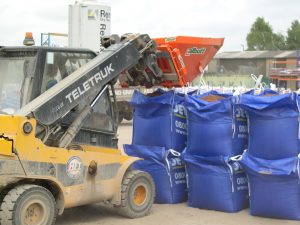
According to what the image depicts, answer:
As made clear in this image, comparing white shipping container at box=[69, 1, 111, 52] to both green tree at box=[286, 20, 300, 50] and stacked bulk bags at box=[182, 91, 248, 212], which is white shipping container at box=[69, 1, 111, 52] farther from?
green tree at box=[286, 20, 300, 50]

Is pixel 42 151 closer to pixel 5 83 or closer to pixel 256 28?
pixel 5 83

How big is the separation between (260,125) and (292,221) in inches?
45.3

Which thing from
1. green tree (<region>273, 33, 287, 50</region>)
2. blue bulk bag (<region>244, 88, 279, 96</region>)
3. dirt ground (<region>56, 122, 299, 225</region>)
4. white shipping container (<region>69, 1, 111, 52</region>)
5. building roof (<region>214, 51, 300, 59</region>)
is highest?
green tree (<region>273, 33, 287, 50</region>)

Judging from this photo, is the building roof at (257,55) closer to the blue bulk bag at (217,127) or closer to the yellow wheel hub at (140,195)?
the blue bulk bag at (217,127)

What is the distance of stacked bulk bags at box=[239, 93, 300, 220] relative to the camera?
19.5 ft

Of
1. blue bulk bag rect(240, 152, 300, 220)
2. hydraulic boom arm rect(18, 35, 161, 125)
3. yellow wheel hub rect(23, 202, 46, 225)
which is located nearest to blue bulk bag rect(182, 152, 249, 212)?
blue bulk bag rect(240, 152, 300, 220)

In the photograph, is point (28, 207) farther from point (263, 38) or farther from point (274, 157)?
point (263, 38)

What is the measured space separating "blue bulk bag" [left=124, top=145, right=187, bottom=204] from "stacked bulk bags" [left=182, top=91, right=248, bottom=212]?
0.24 metres

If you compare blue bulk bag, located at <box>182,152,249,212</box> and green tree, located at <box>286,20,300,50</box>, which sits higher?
green tree, located at <box>286,20,300,50</box>

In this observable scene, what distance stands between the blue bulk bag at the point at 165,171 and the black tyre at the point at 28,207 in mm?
1855

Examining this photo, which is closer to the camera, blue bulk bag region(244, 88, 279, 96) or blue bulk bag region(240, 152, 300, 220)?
blue bulk bag region(240, 152, 300, 220)

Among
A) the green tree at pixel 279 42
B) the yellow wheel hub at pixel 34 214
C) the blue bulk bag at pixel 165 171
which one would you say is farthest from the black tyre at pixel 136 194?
the green tree at pixel 279 42

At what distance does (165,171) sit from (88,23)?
4.84 metres

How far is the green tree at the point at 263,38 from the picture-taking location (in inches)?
2682
